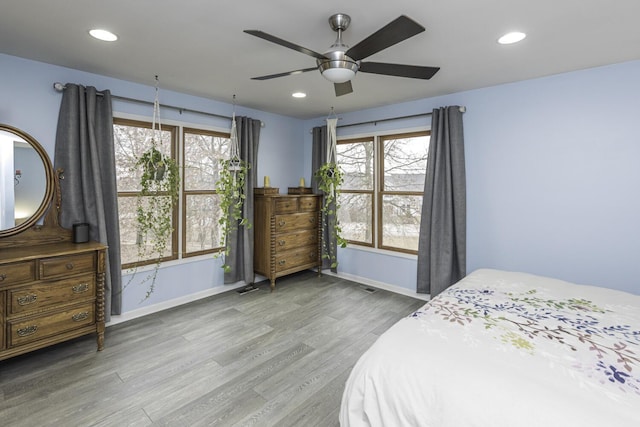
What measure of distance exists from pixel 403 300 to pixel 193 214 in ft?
9.27

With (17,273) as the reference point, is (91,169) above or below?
above

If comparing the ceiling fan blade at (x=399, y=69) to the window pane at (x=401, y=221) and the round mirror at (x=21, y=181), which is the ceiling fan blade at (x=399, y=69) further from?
the round mirror at (x=21, y=181)

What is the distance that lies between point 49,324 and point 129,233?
1171 mm

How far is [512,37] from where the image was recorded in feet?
7.38

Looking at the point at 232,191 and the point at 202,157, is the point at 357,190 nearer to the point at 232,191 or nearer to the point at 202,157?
the point at 232,191

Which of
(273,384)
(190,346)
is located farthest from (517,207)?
(190,346)

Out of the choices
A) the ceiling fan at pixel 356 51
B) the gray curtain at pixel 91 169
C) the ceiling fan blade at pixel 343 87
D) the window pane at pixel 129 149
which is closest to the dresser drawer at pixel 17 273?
the gray curtain at pixel 91 169

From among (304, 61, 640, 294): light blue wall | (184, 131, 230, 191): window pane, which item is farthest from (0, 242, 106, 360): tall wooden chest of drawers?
(304, 61, 640, 294): light blue wall

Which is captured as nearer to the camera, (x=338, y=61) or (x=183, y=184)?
(x=338, y=61)

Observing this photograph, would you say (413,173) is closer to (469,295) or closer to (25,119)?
(469,295)

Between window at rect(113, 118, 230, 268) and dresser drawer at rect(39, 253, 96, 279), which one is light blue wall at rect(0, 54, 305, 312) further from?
dresser drawer at rect(39, 253, 96, 279)

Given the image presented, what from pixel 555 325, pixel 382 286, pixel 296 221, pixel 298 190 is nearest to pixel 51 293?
pixel 296 221

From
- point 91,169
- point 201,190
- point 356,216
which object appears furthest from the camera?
point 356,216

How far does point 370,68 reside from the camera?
208cm
